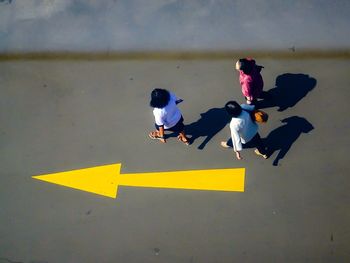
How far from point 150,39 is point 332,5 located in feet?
11.2

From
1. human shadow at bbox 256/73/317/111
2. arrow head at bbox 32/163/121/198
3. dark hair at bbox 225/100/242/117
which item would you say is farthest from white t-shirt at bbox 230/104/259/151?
arrow head at bbox 32/163/121/198

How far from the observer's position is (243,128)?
5.88m

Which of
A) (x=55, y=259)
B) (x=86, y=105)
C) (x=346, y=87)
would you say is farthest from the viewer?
(x=86, y=105)

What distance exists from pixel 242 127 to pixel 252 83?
3.20 ft

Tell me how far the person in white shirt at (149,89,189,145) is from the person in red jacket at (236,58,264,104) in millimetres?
1076

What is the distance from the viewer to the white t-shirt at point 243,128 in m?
5.78

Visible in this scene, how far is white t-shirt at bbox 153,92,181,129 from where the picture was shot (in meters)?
6.05

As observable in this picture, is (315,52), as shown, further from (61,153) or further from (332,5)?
(61,153)

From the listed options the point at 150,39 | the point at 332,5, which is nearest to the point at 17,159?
the point at 150,39

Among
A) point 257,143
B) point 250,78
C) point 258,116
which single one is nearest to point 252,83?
point 250,78

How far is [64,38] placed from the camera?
8234 mm

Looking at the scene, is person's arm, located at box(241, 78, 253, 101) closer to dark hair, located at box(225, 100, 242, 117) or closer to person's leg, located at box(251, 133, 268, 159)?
person's leg, located at box(251, 133, 268, 159)

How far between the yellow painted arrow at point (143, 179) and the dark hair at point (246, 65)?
1538 mm

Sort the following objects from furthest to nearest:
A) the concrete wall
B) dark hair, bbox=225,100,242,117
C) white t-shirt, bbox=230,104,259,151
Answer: the concrete wall → white t-shirt, bbox=230,104,259,151 → dark hair, bbox=225,100,242,117
